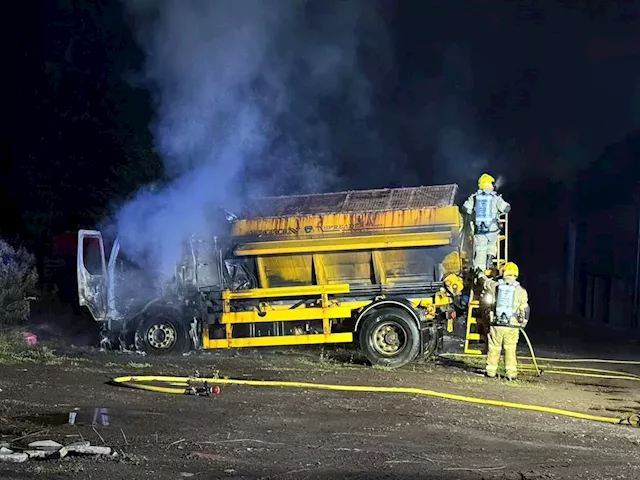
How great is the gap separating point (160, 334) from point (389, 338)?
3.93 metres

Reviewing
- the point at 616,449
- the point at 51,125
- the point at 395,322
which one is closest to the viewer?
the point at 616,449

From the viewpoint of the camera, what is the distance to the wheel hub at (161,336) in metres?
12.4

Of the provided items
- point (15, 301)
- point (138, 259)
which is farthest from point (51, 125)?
point (138, 259)

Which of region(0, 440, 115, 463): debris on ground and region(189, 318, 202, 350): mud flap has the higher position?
region(189, 318, 202, 350): mud flap

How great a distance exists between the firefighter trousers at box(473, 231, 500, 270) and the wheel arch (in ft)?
4.43

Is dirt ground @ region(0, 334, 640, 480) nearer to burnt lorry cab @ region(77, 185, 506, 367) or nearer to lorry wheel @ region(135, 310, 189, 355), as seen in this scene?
burnt lorry cab @ region(77, 185, 506, 367)

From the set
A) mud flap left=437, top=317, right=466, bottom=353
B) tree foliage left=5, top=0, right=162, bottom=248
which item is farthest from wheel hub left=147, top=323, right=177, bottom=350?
tree foliage left=5, top=0, right=162, bottom=248

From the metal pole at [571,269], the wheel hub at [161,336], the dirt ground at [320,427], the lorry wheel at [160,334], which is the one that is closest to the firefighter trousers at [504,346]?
the dirt ground at [320,427]

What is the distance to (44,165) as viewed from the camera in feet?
68.2

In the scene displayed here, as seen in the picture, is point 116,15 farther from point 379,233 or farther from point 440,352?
point 440,352

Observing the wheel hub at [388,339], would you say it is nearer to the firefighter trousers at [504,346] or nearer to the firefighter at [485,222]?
the firefighter trousers at [504,346]

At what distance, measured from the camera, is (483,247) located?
1157 cm

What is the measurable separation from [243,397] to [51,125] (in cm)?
1423

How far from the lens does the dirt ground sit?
5.87 metres
